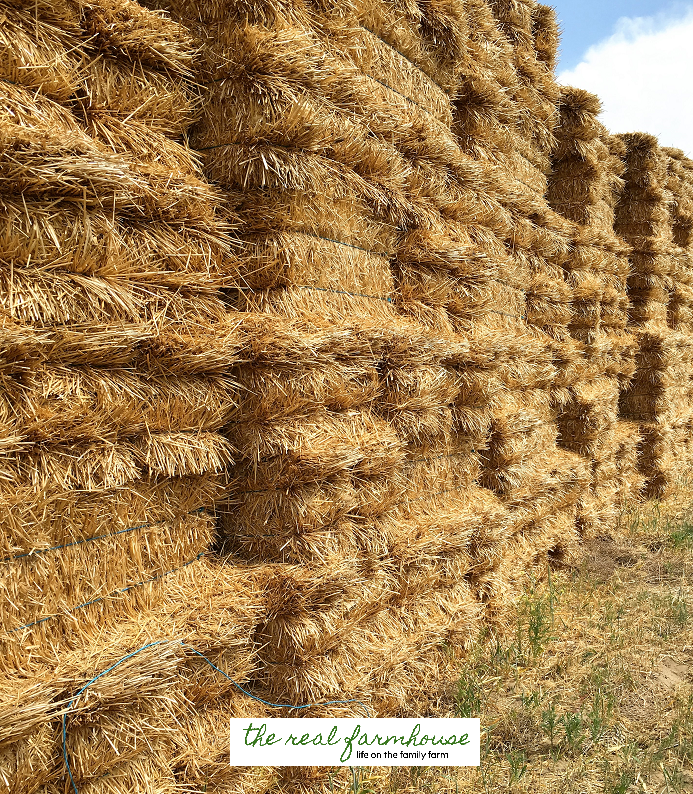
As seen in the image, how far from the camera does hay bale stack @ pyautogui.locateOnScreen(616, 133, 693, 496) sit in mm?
9172

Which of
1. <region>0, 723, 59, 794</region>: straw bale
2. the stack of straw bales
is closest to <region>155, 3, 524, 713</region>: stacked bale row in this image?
<region>0, 723, 59, 794</region>: straw bale

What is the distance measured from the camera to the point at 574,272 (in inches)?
299

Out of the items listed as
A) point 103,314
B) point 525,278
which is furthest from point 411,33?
point 103,314

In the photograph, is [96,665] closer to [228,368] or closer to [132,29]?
[228,368]

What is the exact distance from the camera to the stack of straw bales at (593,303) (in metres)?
7.50

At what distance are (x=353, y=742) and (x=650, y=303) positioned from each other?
7996mm

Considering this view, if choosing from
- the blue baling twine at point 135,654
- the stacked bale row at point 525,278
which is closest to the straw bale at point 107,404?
the blue baling twine at point 135,654

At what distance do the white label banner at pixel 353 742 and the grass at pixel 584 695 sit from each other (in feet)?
0.28

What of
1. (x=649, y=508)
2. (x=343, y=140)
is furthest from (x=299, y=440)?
(x=649, y=508)

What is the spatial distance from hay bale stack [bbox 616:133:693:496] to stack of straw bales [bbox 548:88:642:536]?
29.0 inches

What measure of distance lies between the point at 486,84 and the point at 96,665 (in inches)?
205

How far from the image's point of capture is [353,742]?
11.3 ft

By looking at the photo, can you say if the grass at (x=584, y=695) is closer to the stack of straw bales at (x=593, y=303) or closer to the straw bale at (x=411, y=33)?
the stack of straw bales at (x=593, y=303)

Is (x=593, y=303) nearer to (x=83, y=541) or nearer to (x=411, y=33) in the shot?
(x=411, y=33)
